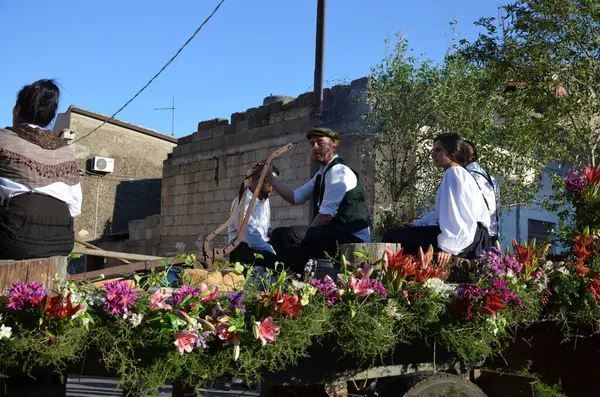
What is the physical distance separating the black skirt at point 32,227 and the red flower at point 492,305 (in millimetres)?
2143

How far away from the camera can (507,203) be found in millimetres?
11094

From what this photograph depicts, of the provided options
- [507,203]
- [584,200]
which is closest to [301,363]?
[584,200]

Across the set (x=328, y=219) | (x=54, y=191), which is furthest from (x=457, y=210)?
(x=54, y=191)

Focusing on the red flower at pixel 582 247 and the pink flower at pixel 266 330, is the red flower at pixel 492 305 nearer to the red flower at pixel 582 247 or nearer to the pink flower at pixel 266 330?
the red flower at pixel 582 247

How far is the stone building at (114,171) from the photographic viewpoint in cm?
1911

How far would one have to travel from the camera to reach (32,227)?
3699 millimetres

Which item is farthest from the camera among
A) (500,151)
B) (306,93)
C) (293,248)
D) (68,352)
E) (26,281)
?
(306,93)

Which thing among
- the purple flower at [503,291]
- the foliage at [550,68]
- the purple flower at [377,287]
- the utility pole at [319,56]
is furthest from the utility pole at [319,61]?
the purple flower at [377,287]

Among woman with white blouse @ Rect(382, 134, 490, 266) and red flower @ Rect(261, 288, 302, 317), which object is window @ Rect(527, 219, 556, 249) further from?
red flower @ Rect(261, 288, 302, 317)

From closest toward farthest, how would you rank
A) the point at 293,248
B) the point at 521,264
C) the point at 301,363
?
the point at 301,363
the point at 521,264
the point at 293,248

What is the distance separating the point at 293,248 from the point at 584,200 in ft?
5.99

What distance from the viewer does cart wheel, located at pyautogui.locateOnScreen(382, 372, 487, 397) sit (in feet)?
10.5

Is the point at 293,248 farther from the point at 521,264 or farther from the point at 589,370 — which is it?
the point at 589,370

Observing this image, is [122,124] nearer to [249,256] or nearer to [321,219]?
[249,256]
